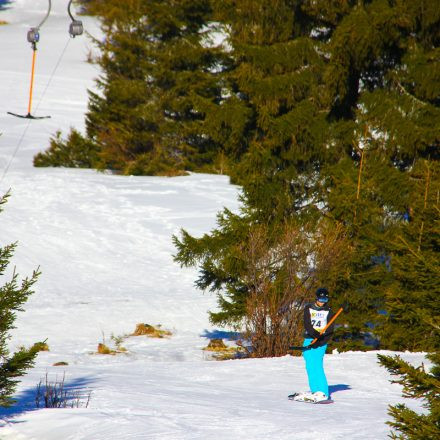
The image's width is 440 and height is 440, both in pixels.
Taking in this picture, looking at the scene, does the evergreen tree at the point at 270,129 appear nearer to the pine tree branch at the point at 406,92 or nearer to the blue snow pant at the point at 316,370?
the pine tree branch at the point at 406,92

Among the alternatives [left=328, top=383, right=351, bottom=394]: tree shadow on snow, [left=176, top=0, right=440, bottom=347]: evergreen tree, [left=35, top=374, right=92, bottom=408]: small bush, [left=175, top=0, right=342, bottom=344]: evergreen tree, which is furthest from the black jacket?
[left=175, top=0, right=342, bottom=344]: evergreen tree

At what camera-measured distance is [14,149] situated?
39.1m

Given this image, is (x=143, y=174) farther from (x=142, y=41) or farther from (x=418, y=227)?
(x=418, y=227)

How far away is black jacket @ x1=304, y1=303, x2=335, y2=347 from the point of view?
394 inches

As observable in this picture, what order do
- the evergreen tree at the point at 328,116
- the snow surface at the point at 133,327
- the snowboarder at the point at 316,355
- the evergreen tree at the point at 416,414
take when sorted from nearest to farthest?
the evergreen tree at the point at 416,414, the snow surface at the point at 133,327, the snowboarder at the point at 316,355, the evergreen tree at the point at 328,116

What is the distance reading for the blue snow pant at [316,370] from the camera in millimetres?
9945

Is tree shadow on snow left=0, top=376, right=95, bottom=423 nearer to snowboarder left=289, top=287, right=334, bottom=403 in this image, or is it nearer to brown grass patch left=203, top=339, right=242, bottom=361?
snowboarder left=289, top=287, right=334, bottom=403

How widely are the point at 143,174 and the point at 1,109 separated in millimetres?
15889

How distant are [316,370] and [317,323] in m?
0.54

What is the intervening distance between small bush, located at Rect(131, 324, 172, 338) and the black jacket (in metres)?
8.57

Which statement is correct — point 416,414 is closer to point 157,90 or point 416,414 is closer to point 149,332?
point 149,332

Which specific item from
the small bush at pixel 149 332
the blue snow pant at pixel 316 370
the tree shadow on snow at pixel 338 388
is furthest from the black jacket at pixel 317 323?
the small bush at pixel 149 332

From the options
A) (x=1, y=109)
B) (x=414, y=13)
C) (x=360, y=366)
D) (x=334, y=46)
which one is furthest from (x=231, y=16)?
(x=1, y=109)

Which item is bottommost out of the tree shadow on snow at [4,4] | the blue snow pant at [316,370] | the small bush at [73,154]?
the blue snow pant at [316,370]
